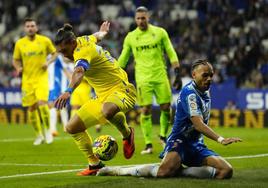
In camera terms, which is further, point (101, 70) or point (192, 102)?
point (101, 70)

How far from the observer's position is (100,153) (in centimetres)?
1145

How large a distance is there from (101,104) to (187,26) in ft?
61.8

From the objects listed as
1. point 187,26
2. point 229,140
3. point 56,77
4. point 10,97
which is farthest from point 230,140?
point 187,26

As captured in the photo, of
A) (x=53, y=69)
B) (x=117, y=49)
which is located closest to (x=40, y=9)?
(x=117, y=49)

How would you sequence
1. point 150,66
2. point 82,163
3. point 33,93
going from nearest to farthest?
1. point 82,163
2. point 150,66
3. point 33,93

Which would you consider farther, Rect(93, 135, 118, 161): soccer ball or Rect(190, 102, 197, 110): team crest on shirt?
Rect(93, 135, 118, 161): soccer ball

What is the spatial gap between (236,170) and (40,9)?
26619mm

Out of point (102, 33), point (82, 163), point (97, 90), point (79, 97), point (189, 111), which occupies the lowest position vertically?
point (79, 97)

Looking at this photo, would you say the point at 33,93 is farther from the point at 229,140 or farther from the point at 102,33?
the point at 229,140

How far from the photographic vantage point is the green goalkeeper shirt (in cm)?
1567

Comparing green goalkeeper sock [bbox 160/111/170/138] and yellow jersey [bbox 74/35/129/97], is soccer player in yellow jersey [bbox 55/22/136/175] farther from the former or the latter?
green goalkeeper sock [bbox 160/111/170/138]

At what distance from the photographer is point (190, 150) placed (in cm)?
1061

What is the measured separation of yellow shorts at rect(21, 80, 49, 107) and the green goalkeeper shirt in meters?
3.13

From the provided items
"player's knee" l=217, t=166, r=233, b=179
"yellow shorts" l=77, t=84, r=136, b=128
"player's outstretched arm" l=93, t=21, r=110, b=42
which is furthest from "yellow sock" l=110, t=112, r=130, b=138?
"player's knee" l=217, t=166, r=233, b=179
